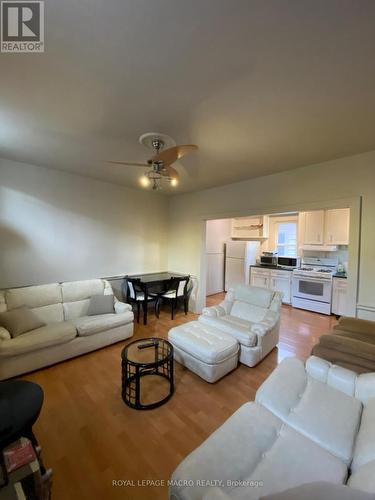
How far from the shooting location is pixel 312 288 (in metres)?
4.75

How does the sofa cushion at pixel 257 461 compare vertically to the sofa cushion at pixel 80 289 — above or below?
below

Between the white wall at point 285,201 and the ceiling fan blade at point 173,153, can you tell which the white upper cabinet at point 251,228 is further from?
the ceiling fan blade at point 173,153

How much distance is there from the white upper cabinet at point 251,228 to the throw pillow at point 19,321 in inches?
197

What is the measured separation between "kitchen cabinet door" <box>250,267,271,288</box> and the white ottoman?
334 centimetres

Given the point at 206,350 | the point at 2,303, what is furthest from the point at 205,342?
the point at 2,303

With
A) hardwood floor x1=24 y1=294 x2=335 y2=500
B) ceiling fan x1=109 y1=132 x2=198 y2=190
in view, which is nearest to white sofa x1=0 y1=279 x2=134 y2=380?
hardwood floor x1=24 y1=294 x2=335 y2=500

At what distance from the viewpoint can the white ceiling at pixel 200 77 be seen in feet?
3.36

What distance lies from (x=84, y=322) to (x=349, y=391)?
9.73ft

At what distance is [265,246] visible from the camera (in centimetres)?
629

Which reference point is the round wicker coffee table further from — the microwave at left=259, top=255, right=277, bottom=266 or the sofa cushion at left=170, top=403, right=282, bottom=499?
the microwave at left=259, top=255, right=277, bottom=266

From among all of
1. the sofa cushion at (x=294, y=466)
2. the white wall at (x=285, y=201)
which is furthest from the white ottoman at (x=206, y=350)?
→ the white wall at (x=285, y=201)

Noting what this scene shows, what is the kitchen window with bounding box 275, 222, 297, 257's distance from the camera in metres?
5.82

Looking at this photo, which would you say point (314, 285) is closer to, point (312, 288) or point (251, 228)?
point (312, 288)

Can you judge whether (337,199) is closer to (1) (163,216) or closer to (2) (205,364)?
(2) (205,364)
